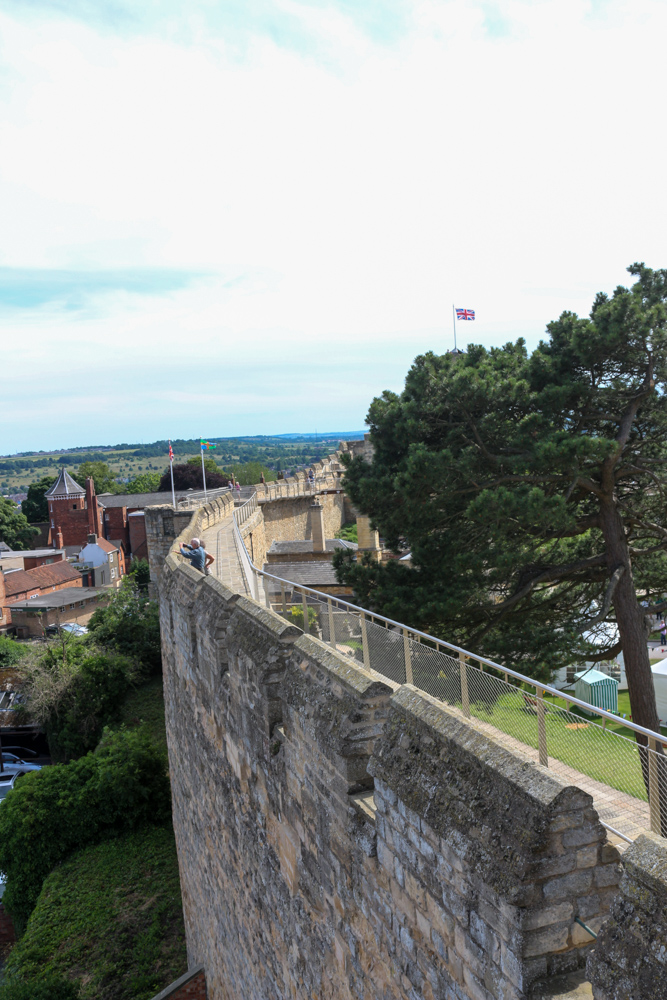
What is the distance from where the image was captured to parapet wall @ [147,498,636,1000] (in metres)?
2.64

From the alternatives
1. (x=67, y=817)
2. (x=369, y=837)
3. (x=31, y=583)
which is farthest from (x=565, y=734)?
(x=31, y=583)

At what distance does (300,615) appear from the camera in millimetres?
8125

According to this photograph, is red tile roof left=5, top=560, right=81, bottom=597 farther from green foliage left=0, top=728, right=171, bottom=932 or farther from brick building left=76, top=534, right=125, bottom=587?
green foliage left=0, top=728, right=171, bottom=932

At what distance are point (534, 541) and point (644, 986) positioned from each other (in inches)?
476

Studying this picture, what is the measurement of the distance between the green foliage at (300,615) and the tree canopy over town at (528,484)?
457cm

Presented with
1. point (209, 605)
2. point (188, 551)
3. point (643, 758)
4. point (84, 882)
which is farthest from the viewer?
point (84, 882)

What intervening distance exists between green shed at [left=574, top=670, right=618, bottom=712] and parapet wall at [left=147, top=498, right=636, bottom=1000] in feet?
38.3

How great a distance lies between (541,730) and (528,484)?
923 centimetres

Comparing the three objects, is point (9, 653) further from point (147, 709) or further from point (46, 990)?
point (46, 990)

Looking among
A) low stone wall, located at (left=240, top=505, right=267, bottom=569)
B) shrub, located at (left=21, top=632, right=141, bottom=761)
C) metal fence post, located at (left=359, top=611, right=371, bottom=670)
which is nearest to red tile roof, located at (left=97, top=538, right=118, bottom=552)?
low stone wall, located at (left=240, top=505, right=267, bottom=569)

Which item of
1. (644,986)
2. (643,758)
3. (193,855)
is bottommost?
(193,855)

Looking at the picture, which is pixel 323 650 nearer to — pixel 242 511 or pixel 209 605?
pixel 209 605

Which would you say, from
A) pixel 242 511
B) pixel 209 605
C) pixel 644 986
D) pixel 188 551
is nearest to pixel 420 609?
pixel 188 551

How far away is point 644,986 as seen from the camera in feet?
6.89
